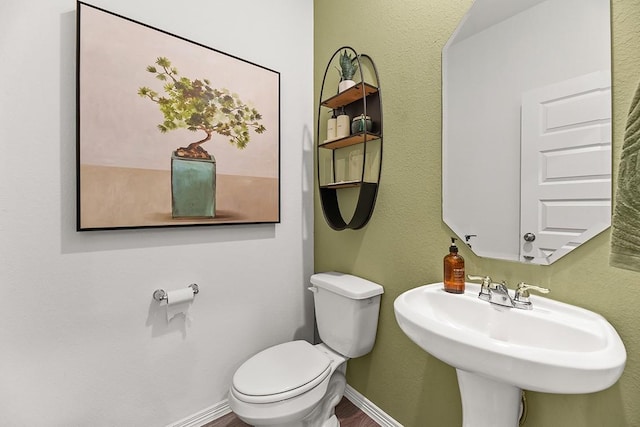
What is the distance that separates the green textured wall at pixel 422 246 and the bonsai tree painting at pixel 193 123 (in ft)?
2.42

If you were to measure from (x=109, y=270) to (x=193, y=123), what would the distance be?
2.48 feet

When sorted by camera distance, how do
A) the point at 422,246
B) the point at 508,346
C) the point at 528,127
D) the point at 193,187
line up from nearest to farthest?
the point at 508,346, the point at 528,127, the point at 422,246, the point at 193,187

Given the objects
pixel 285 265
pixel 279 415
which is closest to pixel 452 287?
pixel 279 415

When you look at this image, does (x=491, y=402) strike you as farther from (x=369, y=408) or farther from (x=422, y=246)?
(x=369, y=408)

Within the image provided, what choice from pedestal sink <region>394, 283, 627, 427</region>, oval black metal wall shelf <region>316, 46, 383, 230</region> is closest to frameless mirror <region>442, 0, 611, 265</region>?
pedestal sink <region>394, 283, 627, 427</region>

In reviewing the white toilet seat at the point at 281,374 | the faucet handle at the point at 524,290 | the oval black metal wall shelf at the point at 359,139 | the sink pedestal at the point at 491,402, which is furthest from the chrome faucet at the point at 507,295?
the white toilet seat at the point at 281,374

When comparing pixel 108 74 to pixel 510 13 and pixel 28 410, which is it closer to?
pixel 28 410

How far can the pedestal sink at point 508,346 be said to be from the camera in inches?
23.7

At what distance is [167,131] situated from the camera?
1312 mm

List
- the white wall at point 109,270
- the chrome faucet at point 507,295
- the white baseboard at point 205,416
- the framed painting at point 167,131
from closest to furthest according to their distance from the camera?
the chrome faucet at point 507,295
the white wall at point 109,270
the framed painting at point 167,131
the white baseboard at point 205,416

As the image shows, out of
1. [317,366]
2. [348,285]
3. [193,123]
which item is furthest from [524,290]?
[193,123]

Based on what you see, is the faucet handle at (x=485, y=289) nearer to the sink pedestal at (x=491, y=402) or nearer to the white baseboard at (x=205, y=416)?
the sink pedestal at (x=491, y=402)

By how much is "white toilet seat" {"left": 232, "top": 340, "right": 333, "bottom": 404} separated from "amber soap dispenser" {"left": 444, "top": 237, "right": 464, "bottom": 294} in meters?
0.67

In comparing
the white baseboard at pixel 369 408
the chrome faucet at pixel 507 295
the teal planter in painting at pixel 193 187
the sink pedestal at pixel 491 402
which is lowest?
the white baseboard at pixel 369 408
